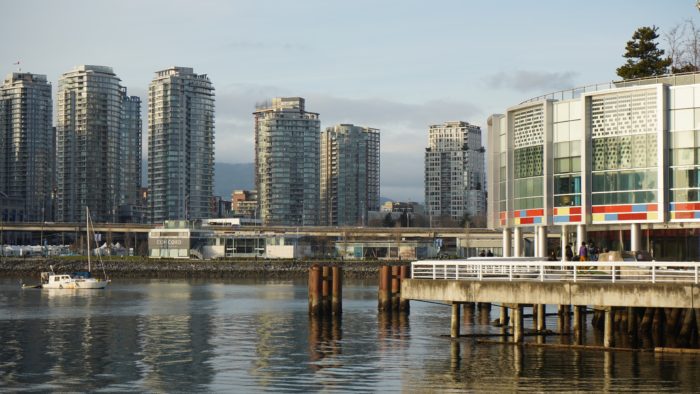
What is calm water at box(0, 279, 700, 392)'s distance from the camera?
4081 cm

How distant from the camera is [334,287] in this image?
73.1 metres

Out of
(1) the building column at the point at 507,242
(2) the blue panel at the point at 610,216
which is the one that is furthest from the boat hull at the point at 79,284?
(2) the blue panel at the point at 610,216

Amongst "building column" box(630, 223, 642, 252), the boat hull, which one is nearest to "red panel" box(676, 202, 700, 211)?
"building column" box(630, 223, 642, 252)

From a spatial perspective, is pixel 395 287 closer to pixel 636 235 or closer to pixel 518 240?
pixel 518 240

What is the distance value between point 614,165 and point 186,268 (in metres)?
135

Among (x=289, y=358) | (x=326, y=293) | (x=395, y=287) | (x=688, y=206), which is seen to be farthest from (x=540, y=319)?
(x=395, y=287)

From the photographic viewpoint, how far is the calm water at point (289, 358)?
134 feet

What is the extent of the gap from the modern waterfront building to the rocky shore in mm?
111807

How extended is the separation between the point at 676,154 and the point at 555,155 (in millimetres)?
7305

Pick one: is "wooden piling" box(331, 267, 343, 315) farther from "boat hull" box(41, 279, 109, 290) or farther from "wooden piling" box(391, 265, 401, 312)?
"boat hull" box(41, 279, 109, 290)

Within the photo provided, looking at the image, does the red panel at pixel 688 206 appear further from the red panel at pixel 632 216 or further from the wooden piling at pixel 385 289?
the wooden piling at pixel 385 289

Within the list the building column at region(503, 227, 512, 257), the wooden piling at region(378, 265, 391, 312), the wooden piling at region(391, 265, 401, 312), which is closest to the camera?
the building column at region(503, 227, 512, 257)

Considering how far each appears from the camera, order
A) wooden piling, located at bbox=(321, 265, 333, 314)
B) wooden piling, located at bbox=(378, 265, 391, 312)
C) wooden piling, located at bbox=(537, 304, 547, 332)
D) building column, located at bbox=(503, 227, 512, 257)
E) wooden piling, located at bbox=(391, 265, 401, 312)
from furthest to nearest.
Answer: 1. wooden piling, located at bbox=(391, 265, 401, 312)
2. wooden piling, located at bbox=(378, 265, 391, 312)
3. wooden piling, located at bbox=(321, 265, 333, 314)
4. building column, located at bbox=(503, 227, 512, 257)
5. wooden piling, located at bbox=(537, 304, 547, 332)

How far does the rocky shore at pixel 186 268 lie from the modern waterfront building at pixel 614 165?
367 ft
